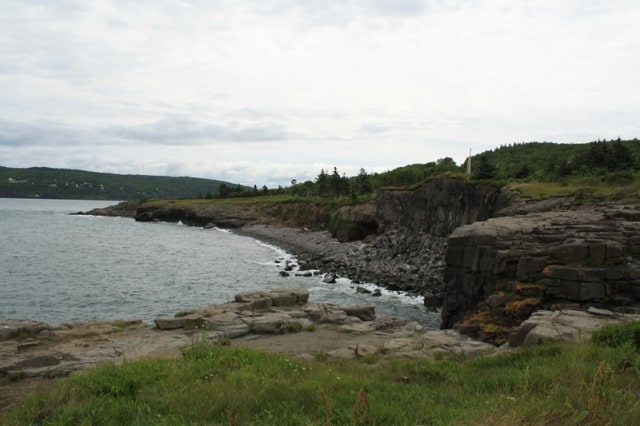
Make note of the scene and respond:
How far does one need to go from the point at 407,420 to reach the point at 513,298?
543 inches

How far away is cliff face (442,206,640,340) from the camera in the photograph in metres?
16.5

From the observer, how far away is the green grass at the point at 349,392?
6.10 metres

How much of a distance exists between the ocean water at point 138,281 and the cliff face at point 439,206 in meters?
11.6

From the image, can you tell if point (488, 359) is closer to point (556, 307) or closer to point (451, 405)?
point (451, 405)

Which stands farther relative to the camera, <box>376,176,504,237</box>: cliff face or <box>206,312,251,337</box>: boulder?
<box>376,176,504,237</box>: cliff face

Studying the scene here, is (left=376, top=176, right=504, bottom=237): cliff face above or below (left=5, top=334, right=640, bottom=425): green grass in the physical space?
above

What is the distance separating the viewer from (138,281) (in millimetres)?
37438

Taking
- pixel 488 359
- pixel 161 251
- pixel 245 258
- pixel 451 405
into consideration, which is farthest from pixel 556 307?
pixel 161 251

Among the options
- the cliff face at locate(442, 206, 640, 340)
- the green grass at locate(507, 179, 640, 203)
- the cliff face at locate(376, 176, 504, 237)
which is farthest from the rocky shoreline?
the green grass at locate(507, 179, 640, 203)

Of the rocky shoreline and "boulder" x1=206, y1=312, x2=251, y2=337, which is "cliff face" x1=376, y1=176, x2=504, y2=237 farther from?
"boulder" x1=206, y1=312, x2=251, y2=337

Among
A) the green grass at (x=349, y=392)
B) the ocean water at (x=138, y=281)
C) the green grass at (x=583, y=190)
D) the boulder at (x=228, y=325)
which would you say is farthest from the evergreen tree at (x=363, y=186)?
the green grass at (x=349, y=392)

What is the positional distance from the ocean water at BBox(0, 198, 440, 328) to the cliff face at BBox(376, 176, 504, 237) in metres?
11.6

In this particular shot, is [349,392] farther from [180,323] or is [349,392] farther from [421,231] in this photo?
[421,231]

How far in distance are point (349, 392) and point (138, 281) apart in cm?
3402
